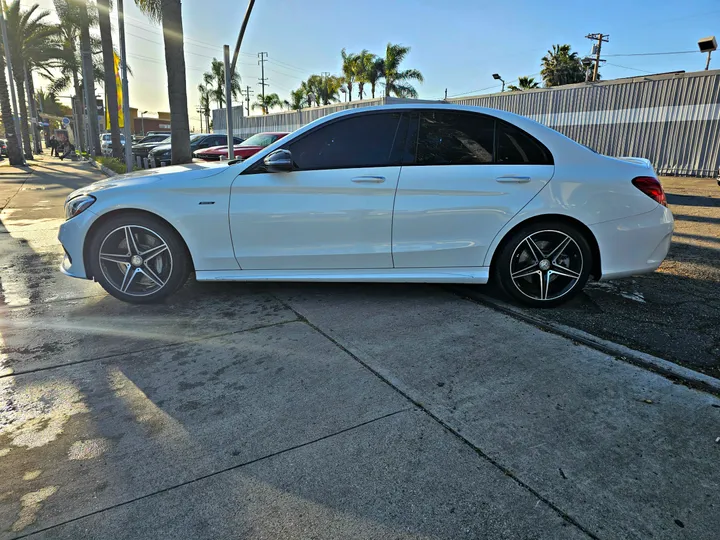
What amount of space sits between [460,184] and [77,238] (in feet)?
10.4

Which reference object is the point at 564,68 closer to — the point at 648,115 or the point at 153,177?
the point at 648,115

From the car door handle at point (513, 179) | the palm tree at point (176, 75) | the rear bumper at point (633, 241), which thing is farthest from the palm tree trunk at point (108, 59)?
the rear bumper at point (633, 241)

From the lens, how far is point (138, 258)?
406cm

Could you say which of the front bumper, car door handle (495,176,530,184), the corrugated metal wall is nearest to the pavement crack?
car door handle (495,176,530,184)

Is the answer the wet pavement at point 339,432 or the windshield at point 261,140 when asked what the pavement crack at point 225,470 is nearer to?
the wet pavement at point 339,432

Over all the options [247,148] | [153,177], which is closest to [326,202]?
[153,177]

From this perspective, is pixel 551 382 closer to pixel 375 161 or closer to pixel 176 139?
pixel 375 161

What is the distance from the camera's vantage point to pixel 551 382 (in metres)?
2.87

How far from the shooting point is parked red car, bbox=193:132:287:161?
13.5 m

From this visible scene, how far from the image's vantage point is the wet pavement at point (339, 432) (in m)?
1.90

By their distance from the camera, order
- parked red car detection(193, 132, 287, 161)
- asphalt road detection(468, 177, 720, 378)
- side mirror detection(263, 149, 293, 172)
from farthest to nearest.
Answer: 1. parked red car detection(193, 132, 287, 161)
2. side mirror detection(263, 149, 293, 172)
3. asphalt road detection(468, 177, 720, 378)

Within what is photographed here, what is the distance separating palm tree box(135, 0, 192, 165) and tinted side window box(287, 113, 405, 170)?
844 centimetres


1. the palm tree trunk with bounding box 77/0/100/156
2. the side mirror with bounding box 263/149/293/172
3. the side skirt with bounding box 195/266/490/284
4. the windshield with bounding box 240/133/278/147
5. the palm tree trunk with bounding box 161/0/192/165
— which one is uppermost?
the palm tree trunk with bounding box 77/0/100/156

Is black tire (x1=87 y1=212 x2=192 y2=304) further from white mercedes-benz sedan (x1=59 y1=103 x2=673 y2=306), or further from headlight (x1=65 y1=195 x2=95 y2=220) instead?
headlight (x1=65 y1=195 x2=95 y2=220)
